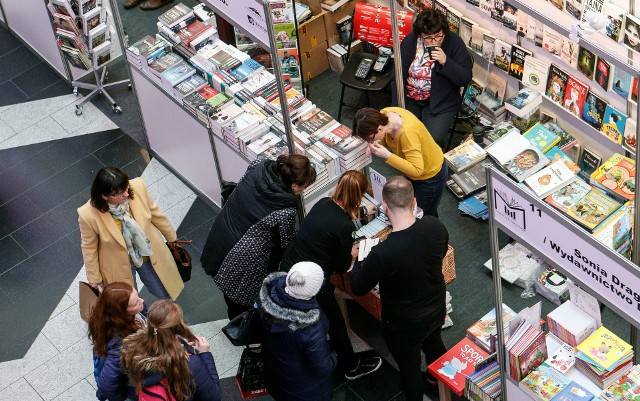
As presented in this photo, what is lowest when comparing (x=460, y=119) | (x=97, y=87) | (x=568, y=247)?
(x=97, y=87)

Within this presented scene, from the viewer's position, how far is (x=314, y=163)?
7023mm

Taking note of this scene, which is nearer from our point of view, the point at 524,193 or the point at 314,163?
the point at 524,193

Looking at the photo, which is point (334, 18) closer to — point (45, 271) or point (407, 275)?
point (45, 271)

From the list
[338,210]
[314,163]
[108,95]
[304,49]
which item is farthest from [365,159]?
[108,95]

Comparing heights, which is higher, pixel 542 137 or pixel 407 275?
pixel 407 275

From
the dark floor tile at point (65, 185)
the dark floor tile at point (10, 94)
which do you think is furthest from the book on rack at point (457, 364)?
the dark floor tile at point (10, 94)

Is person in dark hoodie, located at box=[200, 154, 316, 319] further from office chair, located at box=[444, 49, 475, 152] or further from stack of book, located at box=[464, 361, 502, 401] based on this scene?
office chair, located at box=[444, 49, 475, 152]

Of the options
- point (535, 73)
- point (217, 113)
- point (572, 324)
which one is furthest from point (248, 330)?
point (535, 73)

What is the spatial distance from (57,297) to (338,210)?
282 cm

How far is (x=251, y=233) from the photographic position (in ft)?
21.0

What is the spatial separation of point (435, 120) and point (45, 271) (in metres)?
3.28

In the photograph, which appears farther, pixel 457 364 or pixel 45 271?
pixel 45 271

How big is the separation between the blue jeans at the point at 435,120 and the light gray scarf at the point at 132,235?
248 centimetres

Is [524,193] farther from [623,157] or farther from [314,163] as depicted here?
[623,157]
